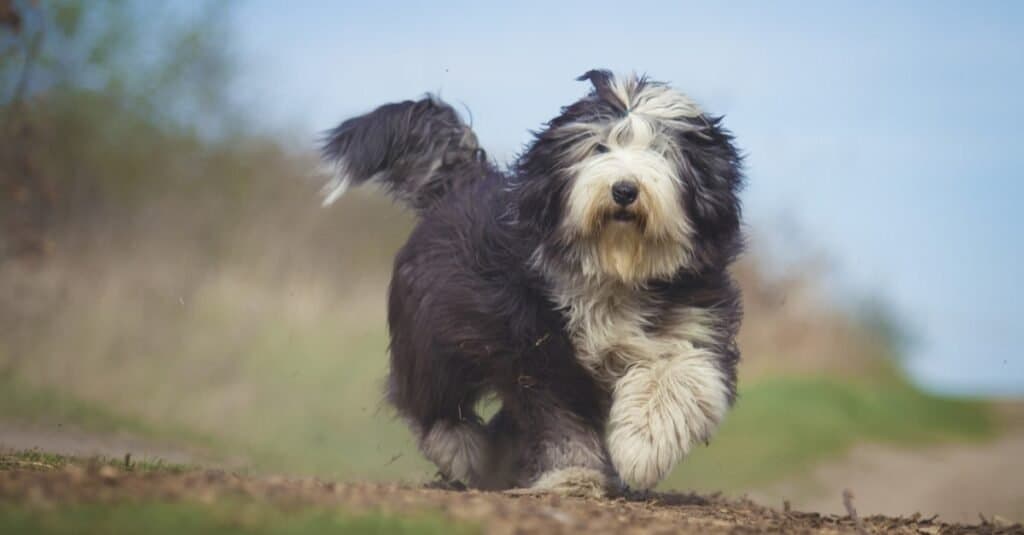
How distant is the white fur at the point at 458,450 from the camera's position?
22.8ft

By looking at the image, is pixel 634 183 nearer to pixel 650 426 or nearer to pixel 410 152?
pixel 650 426

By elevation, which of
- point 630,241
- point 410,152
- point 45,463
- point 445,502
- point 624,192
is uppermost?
point 410,152

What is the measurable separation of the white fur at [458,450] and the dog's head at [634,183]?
137 cm

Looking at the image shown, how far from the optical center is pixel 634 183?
5.63 m

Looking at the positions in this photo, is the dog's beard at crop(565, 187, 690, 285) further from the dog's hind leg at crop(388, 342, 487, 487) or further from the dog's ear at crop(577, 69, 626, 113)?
the dog's hind leg at crop(388, 342, 487, 487)

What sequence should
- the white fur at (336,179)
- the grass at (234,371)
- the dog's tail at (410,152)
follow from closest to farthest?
the dog's tail at (410,152) → the white fur at (336,179) → the grass at (234,371)

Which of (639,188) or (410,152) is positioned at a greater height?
(410,152)

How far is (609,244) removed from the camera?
229 inches


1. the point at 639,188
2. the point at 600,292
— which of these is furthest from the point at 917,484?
the point at 639,188

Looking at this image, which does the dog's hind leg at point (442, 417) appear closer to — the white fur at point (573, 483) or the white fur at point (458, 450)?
the white fur at point (458, 450)

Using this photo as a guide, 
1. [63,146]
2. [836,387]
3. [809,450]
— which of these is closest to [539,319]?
[809,450]

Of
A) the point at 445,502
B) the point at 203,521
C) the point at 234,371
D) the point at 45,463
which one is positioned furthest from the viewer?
the point at 234,371

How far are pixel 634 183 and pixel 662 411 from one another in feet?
3.16

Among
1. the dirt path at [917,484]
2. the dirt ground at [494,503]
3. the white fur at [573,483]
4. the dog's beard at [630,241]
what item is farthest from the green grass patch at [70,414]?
the dog's beard at [630,241]
